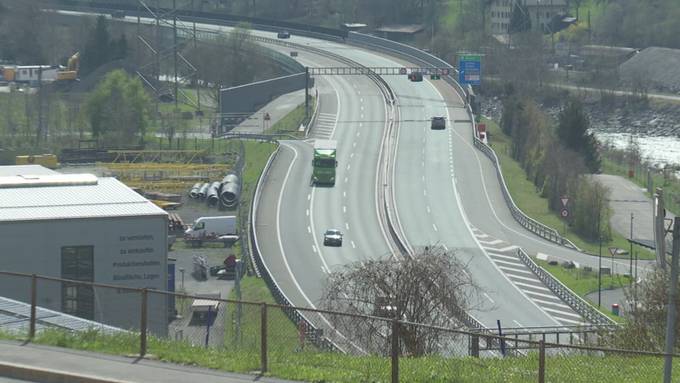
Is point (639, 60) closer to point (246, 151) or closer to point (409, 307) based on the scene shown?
point (246, 151)

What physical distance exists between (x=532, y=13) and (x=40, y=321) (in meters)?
108

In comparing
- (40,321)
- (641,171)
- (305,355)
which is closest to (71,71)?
(641,171)

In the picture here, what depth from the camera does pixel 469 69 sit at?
71938 mm

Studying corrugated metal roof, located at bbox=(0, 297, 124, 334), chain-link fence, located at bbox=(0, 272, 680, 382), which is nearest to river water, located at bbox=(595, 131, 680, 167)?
chain-link fence, located at bbox=(0, 272, 680, 382)

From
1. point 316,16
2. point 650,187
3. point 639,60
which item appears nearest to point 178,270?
point 650,187

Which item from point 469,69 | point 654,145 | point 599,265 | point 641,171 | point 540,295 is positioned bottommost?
point 540,295

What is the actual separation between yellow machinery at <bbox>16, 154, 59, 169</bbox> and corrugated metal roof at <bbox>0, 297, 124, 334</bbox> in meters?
43.1

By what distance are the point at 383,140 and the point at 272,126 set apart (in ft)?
29.0

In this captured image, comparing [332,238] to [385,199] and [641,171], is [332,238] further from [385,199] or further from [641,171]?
[641,171]

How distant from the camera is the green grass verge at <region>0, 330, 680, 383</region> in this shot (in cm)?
1163

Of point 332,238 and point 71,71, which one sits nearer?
point 332,238

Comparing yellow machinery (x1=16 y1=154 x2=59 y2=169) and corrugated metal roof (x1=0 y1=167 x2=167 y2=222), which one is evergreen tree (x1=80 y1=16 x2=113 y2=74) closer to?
yellow machinery (x1=16 y1=154 x2=59 y2=169)

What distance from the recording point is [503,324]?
35000 mm

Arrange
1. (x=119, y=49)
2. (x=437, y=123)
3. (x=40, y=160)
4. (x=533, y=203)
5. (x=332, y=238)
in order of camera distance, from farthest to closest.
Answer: (x=119, y=49)
(x=437, y=123)
(x=40, y=160)
(x=533, y=203)
(x=332, y=238)
